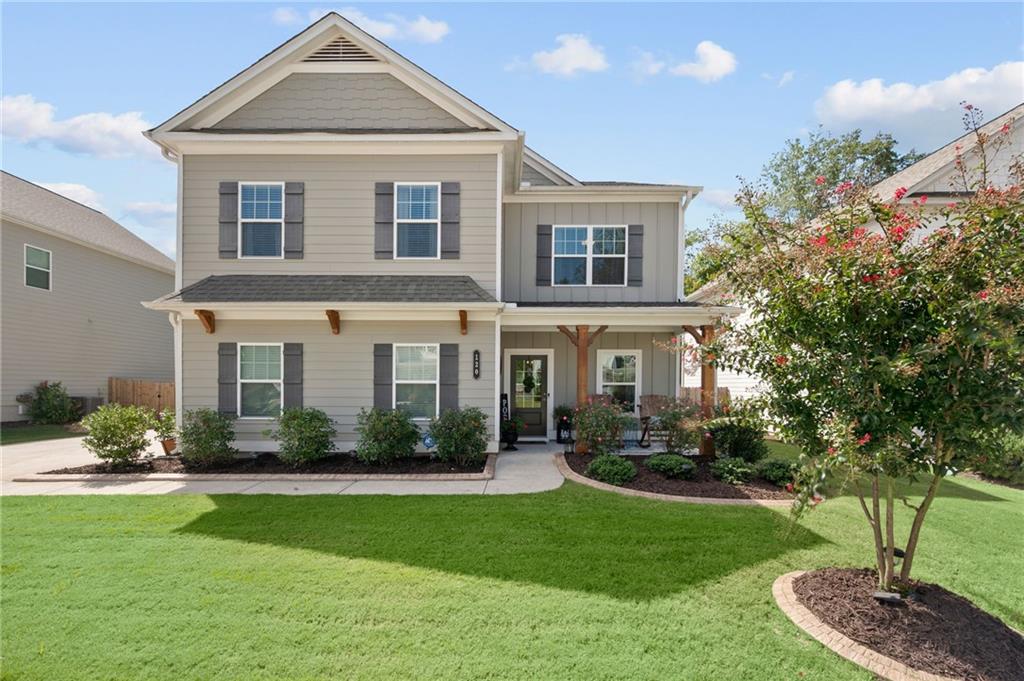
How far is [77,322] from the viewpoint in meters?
16.7

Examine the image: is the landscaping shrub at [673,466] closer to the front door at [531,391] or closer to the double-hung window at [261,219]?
the front door at [531,391]

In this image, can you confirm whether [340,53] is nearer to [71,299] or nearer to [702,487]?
[702,487]

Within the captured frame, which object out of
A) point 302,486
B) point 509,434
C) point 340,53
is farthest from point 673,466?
point 340,53

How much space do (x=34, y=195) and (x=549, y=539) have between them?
69.9 feet

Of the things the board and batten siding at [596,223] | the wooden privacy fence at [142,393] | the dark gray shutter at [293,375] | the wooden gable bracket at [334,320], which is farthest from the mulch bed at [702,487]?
the wooden privacy fence at [142,393]

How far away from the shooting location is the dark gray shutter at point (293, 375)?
9969mm

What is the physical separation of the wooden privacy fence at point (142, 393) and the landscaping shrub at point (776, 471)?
15.9 meters

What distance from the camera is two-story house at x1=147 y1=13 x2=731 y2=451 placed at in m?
9.92

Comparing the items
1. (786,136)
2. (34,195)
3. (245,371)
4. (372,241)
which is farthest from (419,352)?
(786,136)

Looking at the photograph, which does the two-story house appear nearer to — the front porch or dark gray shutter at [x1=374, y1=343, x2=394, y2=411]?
dark gray shutter at [x1=374, y1=343, x2=394, y2=411]

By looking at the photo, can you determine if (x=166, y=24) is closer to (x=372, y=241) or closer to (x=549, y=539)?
(x=372, y=241)

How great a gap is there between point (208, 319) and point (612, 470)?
7884 millimetres

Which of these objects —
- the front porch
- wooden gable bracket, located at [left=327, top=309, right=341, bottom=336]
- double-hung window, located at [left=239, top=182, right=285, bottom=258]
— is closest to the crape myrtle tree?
wooden gable bracket, located at [left=327, top=309, right=341, bottom=336]

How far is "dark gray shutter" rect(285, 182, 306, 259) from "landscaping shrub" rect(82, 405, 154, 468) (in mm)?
4155
